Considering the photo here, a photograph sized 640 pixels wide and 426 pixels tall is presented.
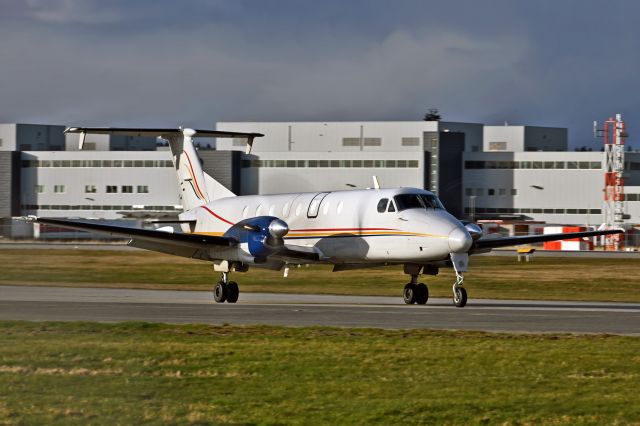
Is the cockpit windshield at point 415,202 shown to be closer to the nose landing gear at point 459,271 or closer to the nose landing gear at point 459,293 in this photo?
the nose landing gear at point 459,271

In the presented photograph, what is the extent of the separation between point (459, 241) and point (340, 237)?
180 inches

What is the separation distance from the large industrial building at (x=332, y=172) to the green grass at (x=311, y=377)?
8244 cm

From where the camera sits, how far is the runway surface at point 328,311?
24.0 m

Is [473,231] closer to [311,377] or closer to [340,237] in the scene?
[340,237]

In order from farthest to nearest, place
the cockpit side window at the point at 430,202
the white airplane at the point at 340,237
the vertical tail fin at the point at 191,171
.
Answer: the vertical tail fin at the point at 191,171 < the cockpit side window at the point at 430,202 < the white airplane at the point at 340,237

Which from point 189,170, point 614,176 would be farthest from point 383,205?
point 614,176

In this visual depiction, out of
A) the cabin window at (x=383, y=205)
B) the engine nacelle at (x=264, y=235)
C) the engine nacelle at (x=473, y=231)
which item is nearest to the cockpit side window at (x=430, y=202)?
the cabin window at (x=383, y=205)

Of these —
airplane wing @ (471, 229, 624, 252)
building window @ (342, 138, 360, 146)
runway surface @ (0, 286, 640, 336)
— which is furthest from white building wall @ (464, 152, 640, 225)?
airplane wing @ (471, 229, 624, 252)

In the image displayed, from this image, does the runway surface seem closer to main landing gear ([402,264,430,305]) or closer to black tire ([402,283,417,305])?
main landing gear ([402,264,430,305])

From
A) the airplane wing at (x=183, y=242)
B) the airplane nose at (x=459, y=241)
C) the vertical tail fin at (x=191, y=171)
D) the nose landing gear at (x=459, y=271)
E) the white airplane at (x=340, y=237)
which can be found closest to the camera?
the airplane nose at (x=459, y=241)

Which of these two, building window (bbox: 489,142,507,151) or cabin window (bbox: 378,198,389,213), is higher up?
building window (bbox: 489,142,507,151)

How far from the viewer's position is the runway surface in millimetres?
24031

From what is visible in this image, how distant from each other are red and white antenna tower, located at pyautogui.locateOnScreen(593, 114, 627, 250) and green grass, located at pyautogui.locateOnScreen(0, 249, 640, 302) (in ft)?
113

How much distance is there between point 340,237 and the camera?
1262 inches
